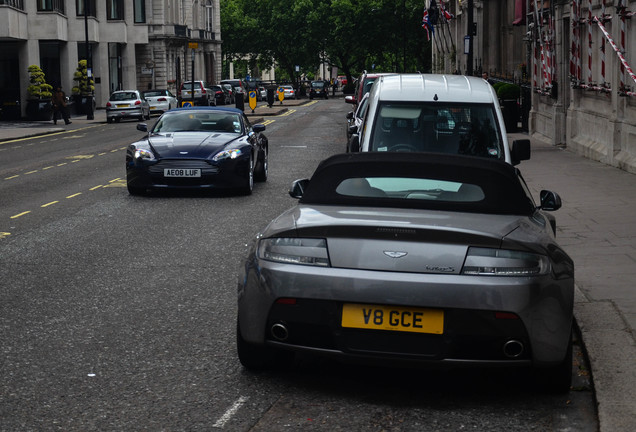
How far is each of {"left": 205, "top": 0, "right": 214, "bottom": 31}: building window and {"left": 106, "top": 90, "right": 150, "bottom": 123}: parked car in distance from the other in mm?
55342

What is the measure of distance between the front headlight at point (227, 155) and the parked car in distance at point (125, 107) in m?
35.2

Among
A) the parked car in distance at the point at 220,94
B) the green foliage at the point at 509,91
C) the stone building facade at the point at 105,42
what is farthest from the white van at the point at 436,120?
the parked car in distance at the point at 220,94

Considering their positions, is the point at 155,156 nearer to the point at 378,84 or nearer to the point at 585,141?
the point at 378,84

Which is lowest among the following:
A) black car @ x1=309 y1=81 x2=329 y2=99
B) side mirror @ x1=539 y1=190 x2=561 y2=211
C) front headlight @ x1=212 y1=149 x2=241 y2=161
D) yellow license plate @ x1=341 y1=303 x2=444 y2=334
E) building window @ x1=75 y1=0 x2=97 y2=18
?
yellow license plate @ x1=341 y1=303 x2=444 y2=334

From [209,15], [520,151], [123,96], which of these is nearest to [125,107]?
[123,96]

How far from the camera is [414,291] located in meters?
5.05

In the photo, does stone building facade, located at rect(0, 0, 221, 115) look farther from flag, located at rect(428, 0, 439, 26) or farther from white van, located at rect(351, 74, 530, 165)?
white van, located at rect(351, 74, 530, 165)

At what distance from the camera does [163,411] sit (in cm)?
520

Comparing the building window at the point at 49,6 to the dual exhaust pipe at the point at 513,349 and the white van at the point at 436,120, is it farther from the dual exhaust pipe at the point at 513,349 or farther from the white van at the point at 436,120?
the dual exhaust pipe at the point at 513,349

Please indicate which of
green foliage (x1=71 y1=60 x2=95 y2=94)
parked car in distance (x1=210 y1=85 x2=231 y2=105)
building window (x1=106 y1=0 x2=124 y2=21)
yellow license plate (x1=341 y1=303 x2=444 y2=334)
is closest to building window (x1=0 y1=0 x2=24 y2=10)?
green foliage (x1=71 y1=60 x2=95 y2=94)

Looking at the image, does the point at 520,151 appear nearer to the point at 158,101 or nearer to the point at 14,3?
the point at 158,101

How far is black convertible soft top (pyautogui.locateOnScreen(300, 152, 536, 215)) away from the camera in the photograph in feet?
19.1

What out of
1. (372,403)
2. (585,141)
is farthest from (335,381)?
(585,141)

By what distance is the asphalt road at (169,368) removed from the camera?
5125 millimetres
